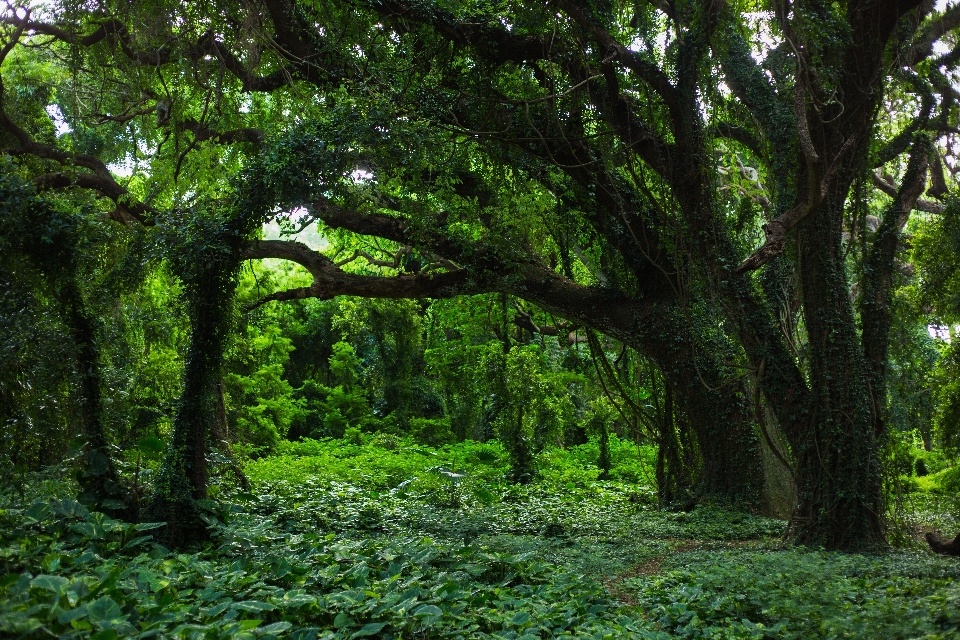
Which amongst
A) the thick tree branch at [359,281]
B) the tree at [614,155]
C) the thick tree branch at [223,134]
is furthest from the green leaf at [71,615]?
the thick tree branch at [223,134]

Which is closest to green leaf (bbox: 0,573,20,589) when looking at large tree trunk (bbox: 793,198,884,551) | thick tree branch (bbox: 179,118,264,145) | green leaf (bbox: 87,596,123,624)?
green leaf (bbox: 87,596,123,624)

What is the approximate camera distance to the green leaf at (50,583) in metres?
3.04

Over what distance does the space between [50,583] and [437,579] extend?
7.87 feet

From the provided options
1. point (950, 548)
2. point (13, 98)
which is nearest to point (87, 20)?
point (13, 98)

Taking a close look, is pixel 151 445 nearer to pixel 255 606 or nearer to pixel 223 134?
pixel 255 606

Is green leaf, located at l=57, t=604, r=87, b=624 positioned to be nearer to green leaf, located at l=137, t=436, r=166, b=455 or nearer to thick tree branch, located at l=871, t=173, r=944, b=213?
green leaf, located at l=137, t=436, r=166, b=455

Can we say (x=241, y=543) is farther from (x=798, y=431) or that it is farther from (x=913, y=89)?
(x=913, y=89)

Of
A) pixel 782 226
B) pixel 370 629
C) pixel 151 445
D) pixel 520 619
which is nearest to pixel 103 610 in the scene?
pixel 370 629

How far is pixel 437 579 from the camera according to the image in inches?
189

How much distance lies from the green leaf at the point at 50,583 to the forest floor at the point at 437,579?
1 centimetres

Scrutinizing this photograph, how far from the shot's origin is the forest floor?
3.34 m

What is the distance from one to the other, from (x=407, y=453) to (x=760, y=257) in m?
10.6

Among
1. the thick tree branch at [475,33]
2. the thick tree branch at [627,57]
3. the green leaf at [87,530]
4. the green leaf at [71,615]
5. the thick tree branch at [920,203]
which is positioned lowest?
the green leaf at [87,530]

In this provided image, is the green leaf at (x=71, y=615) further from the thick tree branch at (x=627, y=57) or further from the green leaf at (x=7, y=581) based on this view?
the thick tree branch at (x=627, y=57)
